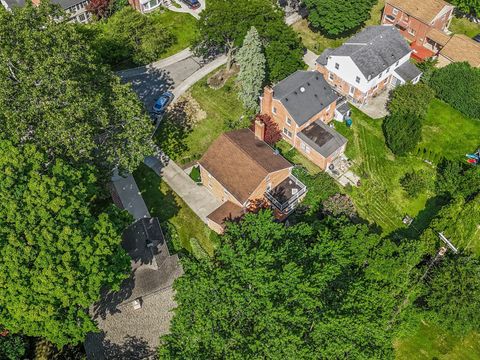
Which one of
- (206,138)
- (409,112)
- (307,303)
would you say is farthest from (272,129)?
(307,303)

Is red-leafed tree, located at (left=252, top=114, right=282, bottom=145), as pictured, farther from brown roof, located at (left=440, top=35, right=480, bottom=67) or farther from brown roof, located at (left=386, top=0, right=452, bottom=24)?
brown roof, located at (left=386, top=0, right=452, bottom=24)

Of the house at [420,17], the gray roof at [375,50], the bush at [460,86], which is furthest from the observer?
the house at [420,17]

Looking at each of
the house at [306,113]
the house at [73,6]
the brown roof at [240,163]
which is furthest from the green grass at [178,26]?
the brown roof at [240,163]

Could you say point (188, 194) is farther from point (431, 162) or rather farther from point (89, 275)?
point (431, 162)

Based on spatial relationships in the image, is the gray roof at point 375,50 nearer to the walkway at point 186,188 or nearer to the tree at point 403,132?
the tree at point 403,132

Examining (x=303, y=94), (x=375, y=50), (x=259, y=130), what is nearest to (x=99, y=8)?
(x=303, y=94)

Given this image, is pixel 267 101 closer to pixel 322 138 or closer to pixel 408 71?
pixel 322 138

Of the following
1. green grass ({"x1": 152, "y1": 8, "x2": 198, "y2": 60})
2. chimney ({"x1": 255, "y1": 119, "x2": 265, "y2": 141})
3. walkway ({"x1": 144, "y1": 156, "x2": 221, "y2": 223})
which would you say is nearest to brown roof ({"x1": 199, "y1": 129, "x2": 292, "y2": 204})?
chimney ({"x1": 255, "y1": 119, "x2": 265, "y2": 141})
